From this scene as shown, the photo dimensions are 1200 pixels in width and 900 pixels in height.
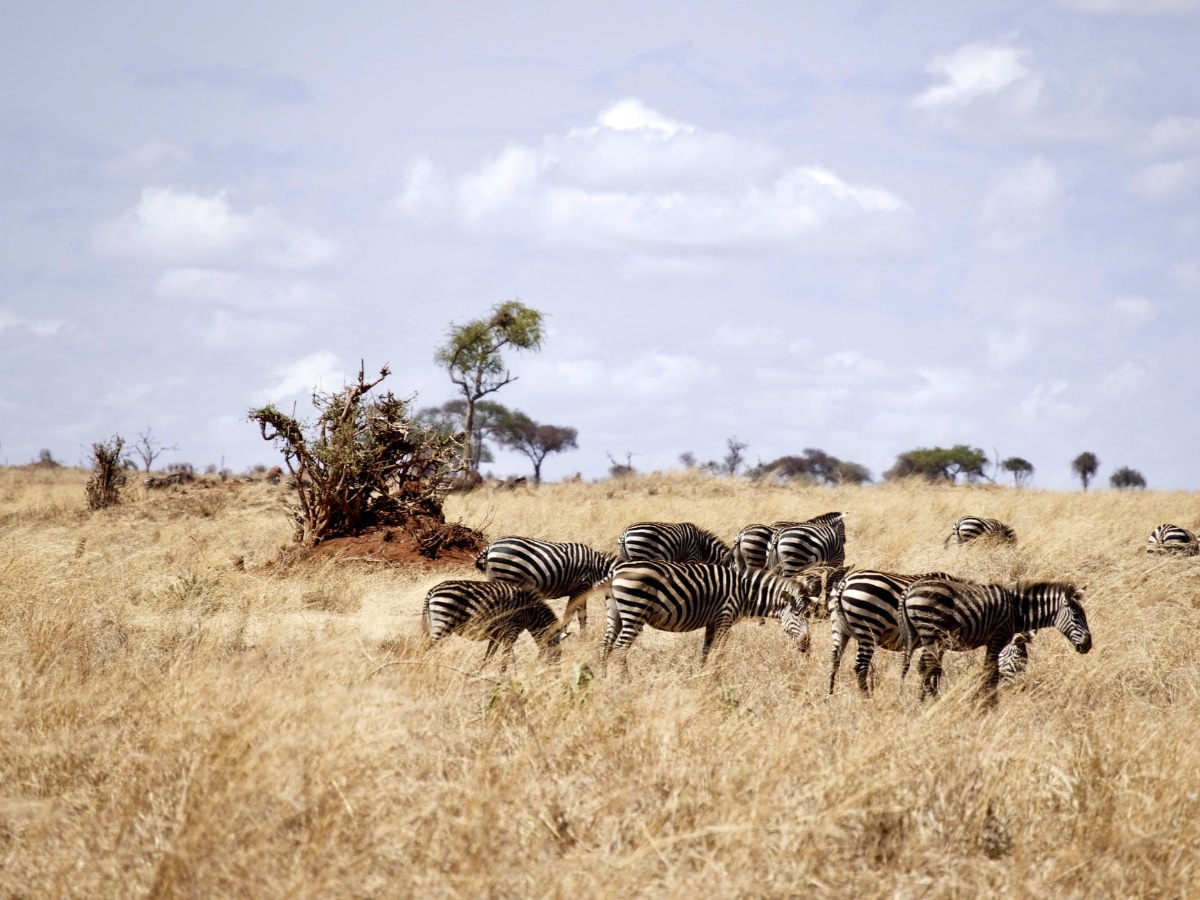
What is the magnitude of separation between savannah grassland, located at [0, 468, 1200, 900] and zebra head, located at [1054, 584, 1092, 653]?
384 millimetres

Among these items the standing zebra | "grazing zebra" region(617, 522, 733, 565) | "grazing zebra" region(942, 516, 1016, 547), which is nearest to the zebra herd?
"grazing zebra" region(617, 522, 733, 565)

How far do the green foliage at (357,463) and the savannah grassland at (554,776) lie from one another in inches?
269

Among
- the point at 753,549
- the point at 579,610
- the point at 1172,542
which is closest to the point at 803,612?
the point at 579,610

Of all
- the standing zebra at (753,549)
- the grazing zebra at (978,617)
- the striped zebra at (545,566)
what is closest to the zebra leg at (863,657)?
the grazing zebra at (978,617)

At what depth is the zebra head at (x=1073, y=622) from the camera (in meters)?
9.27

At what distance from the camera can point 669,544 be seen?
50.0 feet

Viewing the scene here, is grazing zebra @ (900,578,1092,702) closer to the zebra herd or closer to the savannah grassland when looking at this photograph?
the zebra herd

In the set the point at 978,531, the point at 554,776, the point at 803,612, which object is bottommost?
the point at 554,776

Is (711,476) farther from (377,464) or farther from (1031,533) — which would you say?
(377,464)

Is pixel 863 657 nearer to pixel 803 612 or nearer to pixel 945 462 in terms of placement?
pixel 803 612

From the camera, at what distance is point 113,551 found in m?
17.9

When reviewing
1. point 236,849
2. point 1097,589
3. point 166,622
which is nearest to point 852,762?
point 236,849

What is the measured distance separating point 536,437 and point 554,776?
53865 mm

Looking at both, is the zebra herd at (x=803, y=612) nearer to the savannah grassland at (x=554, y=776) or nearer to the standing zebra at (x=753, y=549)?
the savannah grassland at (x=554, y=776)
